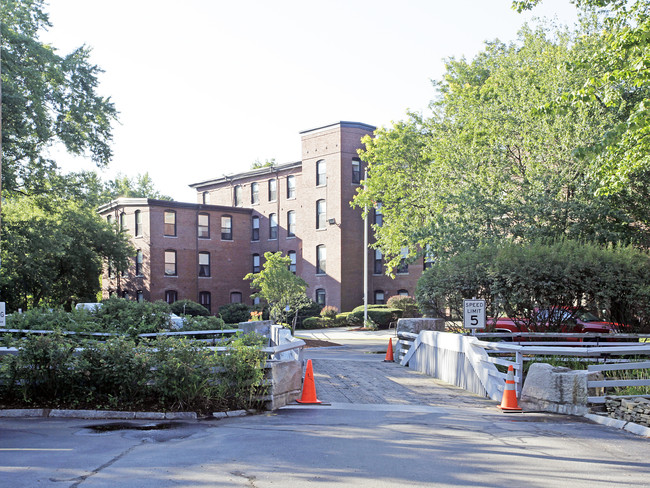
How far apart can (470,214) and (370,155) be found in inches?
634

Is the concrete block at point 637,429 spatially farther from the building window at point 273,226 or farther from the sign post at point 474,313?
the building window at point 273,226

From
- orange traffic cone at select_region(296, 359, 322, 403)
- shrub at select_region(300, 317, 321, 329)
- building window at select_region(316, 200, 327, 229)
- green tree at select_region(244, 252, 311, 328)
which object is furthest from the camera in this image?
building window at select_region(316, 200, 327, 229)

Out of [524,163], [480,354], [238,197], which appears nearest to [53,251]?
[524,163]

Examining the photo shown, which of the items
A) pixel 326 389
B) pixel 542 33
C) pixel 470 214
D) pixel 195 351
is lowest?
pixel 326 389

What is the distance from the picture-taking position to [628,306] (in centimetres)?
1767

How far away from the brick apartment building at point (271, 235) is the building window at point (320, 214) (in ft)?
0.26

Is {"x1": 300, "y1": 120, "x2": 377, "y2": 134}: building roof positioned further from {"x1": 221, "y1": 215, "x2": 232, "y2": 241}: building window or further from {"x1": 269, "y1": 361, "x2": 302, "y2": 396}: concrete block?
{"x1": 269, "y1": 361, "x2": 302, "y2": 396}: concrete block

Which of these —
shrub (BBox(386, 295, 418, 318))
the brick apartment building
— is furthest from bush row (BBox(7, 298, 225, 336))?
the brick apartment building

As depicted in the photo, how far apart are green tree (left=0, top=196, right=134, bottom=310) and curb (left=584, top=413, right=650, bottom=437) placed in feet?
64.9

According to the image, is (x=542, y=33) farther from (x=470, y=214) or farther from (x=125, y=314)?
(x=125, y=314)

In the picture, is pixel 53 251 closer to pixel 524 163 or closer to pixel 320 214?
pixel 524 163

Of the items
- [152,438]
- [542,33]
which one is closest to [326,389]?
[152,438]

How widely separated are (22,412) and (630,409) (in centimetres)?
918

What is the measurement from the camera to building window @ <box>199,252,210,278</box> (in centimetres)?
5547
